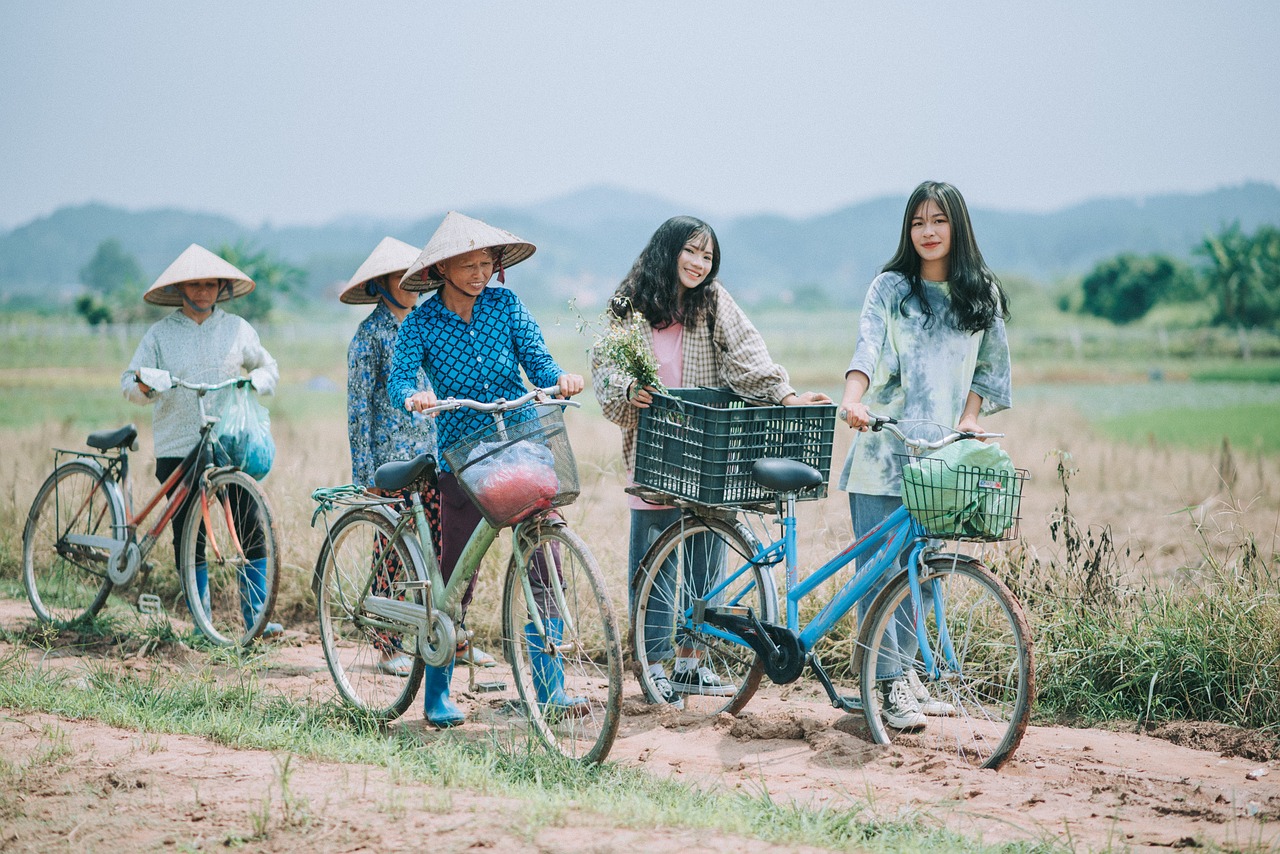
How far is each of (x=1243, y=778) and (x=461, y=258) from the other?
3.22 metres

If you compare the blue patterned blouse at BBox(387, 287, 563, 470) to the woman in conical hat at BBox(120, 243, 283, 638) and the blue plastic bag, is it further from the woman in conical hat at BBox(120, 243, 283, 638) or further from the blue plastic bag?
the woman in conical hat at BBox(120, 243, 283, 638)

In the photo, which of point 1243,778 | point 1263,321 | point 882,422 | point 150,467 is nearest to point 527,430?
point 882,422

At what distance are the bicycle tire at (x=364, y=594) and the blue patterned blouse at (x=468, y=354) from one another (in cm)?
49

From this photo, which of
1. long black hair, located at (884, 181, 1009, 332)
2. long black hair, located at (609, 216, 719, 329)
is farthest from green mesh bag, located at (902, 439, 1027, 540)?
long black hair, located at (609, 216, 719, 329)

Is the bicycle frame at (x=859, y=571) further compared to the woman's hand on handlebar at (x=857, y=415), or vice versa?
the woman's hand on handlebar at (x=857, y=415)

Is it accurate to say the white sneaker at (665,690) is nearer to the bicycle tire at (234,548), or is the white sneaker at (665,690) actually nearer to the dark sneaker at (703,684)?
the dark sneaker at (703,684)

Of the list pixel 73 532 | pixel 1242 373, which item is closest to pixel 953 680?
pixel 73 532

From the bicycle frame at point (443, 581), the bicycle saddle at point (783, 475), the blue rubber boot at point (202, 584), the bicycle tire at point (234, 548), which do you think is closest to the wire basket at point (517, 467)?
the bicycle frame at point (443, 581)

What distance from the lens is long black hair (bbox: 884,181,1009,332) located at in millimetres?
4398

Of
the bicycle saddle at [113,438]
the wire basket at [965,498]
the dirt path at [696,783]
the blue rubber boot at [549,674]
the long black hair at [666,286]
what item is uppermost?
the long black hair at [666,286]

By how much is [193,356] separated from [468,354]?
7.14ft

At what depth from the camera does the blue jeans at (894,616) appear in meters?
4.36

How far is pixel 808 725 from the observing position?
4508 millimetres

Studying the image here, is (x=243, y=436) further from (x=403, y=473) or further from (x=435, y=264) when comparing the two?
(x=435, y=264)
